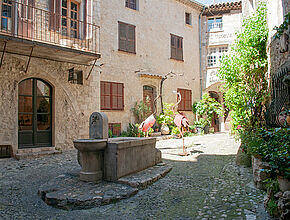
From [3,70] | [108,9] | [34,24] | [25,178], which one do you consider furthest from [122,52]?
[25,178]

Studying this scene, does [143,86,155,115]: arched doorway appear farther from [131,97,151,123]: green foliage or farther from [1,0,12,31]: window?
[1,0,12,31]: window

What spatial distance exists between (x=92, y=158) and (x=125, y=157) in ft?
2.12

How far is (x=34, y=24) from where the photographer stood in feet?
28.0

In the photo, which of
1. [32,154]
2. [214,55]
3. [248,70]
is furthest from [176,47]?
[32,154]

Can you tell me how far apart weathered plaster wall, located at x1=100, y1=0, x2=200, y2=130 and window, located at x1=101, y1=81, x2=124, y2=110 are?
252 mm

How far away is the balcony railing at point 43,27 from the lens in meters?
8.14

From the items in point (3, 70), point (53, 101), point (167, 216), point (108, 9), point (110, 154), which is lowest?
point (167, 216)

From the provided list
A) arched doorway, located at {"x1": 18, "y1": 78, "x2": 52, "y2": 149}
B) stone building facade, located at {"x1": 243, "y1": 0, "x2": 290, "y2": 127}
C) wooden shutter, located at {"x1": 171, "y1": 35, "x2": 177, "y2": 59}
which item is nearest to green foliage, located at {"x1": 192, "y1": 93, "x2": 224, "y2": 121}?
wooden shutter, located at {"x1": 171, "y1": 35, "x2": 177, "y2": 59}

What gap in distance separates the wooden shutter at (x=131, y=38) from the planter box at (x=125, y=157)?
839 centimetres

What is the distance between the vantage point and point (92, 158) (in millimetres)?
4723

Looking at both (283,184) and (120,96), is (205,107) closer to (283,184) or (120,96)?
(120,96)

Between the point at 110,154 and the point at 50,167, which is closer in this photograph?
the point at 110,154

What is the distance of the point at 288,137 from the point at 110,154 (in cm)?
303

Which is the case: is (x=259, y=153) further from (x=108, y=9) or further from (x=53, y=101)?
(x=108, y=9)
